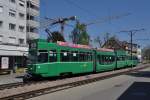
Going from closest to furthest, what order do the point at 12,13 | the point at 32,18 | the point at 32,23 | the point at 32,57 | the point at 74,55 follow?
the point at 32,57 → the point at 74,55 → the point at 12,13 → the point at 32,23 → the point at 32,18

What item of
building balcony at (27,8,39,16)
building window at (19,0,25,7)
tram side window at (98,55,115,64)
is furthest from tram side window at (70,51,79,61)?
building balcony at (27,8,39,16)

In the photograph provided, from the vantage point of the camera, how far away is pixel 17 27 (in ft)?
201

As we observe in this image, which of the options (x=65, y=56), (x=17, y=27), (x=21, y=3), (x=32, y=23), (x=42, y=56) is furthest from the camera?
(x=32, y=23)

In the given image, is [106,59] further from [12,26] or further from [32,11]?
[32,11]

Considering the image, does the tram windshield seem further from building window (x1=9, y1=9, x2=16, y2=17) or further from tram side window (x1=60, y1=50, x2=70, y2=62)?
building window (x1=9, y1=9, x2=16, y2=17)

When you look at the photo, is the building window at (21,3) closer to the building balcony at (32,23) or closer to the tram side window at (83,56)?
the building balcony at (32,23)

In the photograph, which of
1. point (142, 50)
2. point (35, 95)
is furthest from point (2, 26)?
point (142, 50)

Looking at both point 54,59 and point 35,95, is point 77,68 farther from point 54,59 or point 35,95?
point 35,95

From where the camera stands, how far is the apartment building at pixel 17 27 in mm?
50594

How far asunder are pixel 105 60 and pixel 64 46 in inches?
557

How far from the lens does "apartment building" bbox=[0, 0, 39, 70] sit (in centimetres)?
5059

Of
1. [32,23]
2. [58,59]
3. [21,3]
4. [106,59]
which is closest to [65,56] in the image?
[58,59]

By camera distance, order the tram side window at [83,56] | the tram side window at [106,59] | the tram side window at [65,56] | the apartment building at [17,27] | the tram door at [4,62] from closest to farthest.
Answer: the tram side window at [65,56] → the tram side window at [83,56] → the tram side window at [106,59] → the tram door at [4,62] → the apartment building at [17,27]

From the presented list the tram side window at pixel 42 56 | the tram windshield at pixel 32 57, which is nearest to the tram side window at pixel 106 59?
the tram side window at pixel 42 56
